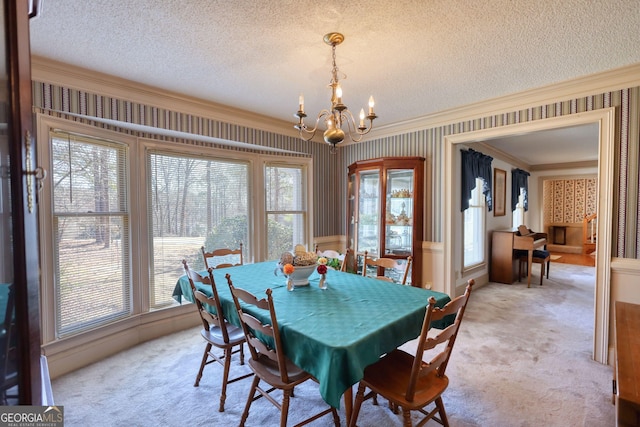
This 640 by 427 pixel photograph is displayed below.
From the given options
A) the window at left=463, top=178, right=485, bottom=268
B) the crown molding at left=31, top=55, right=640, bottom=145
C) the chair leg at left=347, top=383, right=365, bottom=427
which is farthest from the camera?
the window at left=463, top=178, right=485, bottom=268

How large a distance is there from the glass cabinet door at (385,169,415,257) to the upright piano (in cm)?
240

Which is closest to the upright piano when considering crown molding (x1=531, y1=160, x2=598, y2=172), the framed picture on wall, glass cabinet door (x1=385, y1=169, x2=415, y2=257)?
the framed picture on wall

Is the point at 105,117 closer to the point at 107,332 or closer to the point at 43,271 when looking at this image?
the point at 43,271

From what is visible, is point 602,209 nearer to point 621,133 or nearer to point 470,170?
point 621,133

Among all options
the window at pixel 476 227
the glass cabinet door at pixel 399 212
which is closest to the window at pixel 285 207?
the glass cabinet door at pixel 399 212

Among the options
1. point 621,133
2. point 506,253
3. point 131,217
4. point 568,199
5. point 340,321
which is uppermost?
point 621,133

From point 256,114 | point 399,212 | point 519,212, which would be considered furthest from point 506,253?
point 256,114

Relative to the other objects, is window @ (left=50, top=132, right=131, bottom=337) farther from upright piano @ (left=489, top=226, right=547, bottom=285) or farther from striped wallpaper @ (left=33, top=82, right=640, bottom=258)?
upright piano @ (left=489, top=226, right=547, bottom=285)

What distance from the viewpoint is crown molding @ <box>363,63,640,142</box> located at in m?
2.36

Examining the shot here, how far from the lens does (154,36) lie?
1.87 metres

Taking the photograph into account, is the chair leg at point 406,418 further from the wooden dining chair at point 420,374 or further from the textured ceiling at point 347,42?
the textured ceiling at point 347,42

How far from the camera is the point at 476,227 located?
5.04m

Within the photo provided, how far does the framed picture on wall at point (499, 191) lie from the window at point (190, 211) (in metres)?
4.42

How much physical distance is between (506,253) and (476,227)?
26.4 inches
